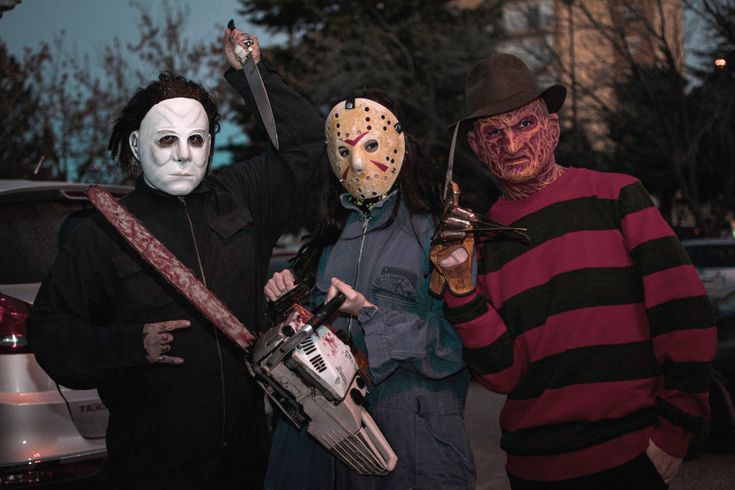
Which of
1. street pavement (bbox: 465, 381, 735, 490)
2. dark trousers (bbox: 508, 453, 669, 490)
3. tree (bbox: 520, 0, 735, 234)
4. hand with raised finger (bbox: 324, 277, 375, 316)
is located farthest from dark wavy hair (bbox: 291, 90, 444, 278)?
tree (bbox: 520, 0, 735, 234)

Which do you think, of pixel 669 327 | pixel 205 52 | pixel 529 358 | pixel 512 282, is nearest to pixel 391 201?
pixel 512 282

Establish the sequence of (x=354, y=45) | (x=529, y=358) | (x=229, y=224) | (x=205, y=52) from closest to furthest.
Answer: (x=529, y=358) → (x=229, y=224) → (x=354, y=45) → (x=205, y=52)

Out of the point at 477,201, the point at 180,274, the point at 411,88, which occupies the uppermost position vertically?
the point at 411,88

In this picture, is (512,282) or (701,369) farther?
(512,282)

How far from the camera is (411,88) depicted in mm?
20359

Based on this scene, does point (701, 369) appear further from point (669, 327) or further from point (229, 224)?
point (229, 224)

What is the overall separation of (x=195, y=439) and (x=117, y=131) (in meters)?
1.20

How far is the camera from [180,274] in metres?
2.50

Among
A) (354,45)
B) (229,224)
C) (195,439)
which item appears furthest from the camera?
(354,45)

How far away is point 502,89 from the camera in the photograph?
250 cm

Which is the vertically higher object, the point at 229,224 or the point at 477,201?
the point at 229,224

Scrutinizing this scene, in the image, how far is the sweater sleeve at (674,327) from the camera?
7.02ft

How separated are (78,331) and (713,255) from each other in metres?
6.89

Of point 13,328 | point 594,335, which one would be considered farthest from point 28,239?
point 594,335
